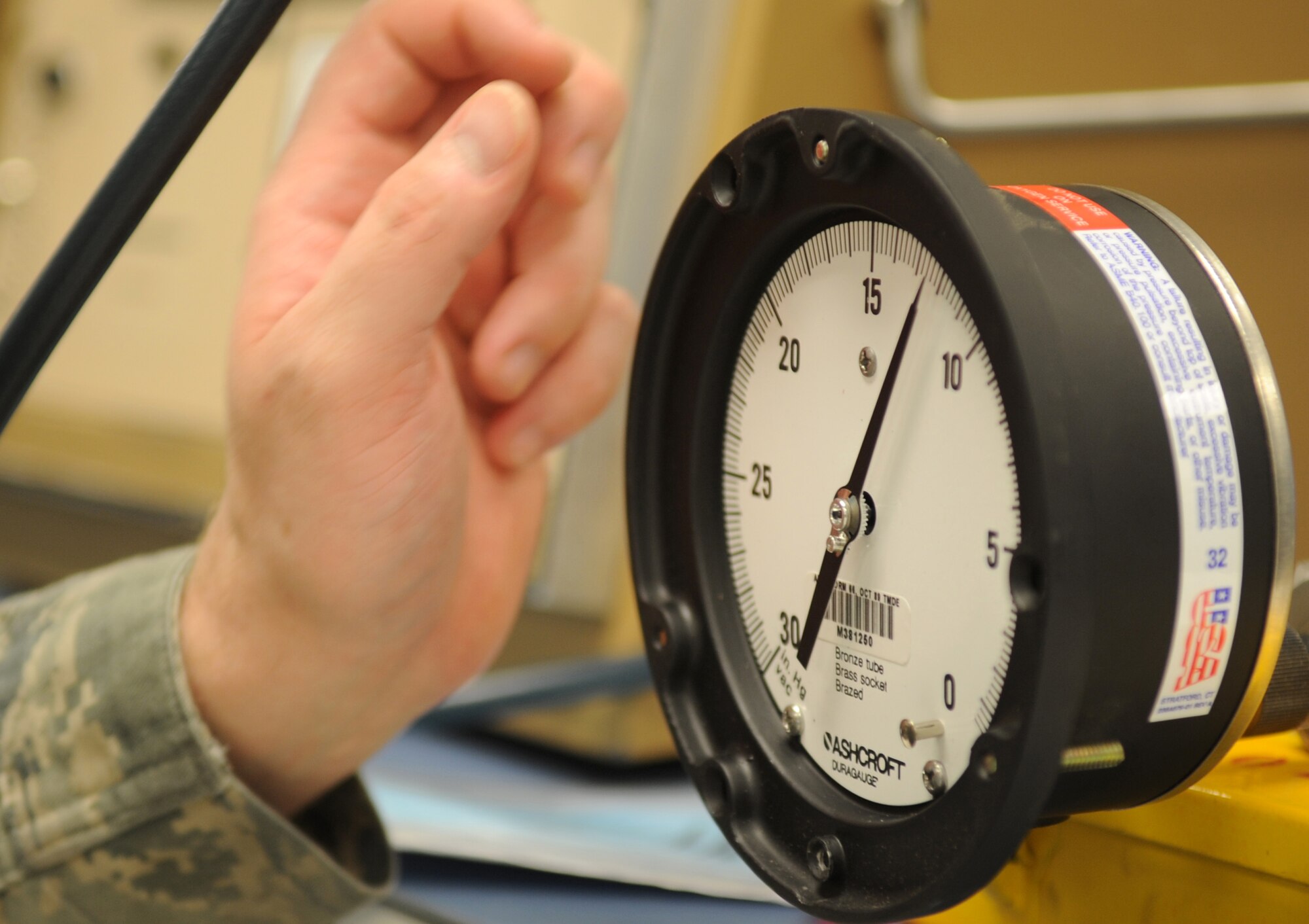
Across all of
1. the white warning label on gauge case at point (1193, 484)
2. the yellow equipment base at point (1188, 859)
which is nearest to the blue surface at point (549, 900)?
the yellow equipment base at point (1188, 859)

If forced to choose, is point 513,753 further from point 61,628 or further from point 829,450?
point 829,450

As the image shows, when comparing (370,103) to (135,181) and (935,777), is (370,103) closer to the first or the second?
(135,181)

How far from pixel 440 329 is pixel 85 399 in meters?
0.82

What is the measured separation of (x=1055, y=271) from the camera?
1.09 ft

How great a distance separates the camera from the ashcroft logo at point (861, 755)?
372mm

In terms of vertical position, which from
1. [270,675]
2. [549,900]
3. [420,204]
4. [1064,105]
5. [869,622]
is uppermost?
[1064,105]

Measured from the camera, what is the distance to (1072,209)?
365 millimetres

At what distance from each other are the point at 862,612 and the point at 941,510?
50 millimetres

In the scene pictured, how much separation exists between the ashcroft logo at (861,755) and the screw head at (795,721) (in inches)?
0.4

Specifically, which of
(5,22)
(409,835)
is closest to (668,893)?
(409,835)

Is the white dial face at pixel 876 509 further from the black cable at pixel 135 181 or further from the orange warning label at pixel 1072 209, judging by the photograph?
the black cable at pixel 135 181

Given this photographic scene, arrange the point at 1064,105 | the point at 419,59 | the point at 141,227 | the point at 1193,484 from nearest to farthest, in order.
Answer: the point at 1193,484 < the point at 419,59 < the point at 1064,105 < the point at 141,227

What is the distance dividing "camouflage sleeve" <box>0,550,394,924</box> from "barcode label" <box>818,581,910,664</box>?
0.28 meters

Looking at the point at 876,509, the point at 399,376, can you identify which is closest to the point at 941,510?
the point at 876,509
